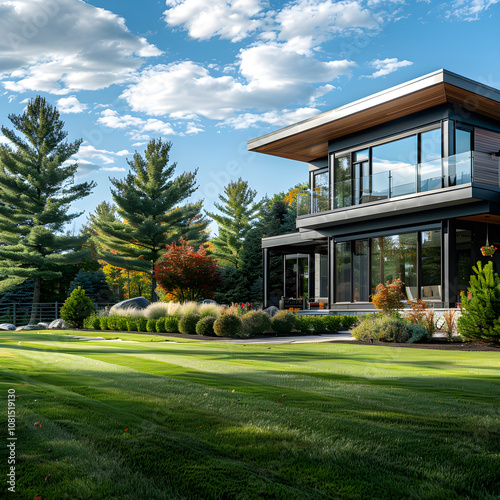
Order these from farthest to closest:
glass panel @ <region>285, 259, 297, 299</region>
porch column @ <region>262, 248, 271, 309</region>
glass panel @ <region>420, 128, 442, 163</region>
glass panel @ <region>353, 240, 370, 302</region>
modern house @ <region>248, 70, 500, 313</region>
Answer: glass panel @ <region>285, 259, 297, 299</region>, porch column @ <region>262, 248, 271, 309</region>, glass panel @ <region>353, 240, 370, 302</region>, glass panel @ <region>420, 128, 442, 163</region>, modern house @ <region>248, 70, 500, 313</region>

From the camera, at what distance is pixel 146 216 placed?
125ft

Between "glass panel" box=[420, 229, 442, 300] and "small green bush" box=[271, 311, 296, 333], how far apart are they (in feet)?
18.5

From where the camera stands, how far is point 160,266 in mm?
23562

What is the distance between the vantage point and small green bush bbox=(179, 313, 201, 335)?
17.1m

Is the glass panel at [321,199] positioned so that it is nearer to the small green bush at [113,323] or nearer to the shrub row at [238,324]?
the shrub row at [238,324]

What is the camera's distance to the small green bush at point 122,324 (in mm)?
19156

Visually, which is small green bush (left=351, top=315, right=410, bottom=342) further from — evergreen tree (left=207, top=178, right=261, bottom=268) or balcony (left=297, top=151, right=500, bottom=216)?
evergreen tree (left=207, top=178, right=261, bottom=268)

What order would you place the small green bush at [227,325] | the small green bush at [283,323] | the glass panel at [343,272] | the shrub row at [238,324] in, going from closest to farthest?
1. the small green bush at [227,325]
2. the shrub row at [238,324]
3. the small green bush at [283,323]
4. the glass panel at [343,272]

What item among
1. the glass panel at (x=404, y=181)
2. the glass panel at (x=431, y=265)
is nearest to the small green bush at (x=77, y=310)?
the glass panel at (x=404, y=181)

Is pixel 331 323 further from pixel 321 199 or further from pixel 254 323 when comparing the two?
pixel 321 199

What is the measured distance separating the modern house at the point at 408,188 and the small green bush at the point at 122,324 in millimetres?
9214

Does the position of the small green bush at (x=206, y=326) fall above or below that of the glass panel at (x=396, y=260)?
below

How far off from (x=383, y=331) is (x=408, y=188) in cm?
798

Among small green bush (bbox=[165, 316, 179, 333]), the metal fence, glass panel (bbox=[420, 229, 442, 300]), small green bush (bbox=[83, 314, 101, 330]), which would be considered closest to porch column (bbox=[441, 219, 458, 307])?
glass panel (bbox=[420, 229, 442, 300])
